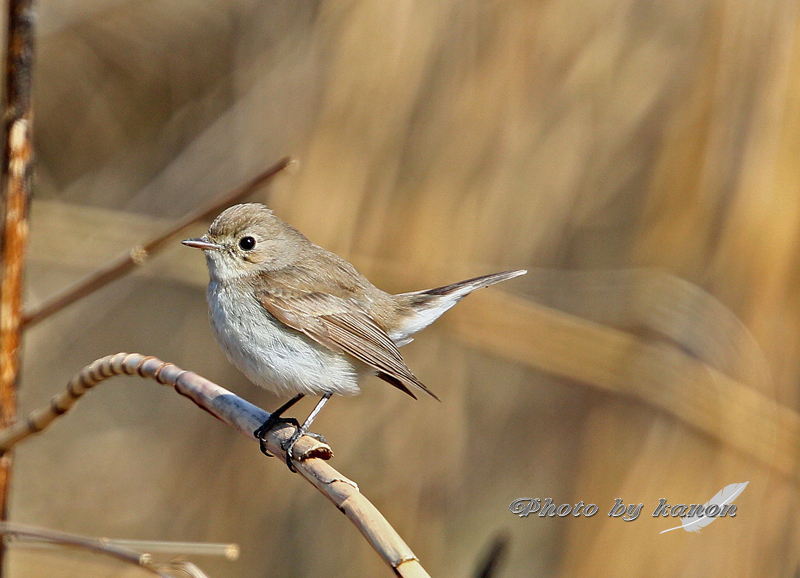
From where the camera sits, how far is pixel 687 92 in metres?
3.09

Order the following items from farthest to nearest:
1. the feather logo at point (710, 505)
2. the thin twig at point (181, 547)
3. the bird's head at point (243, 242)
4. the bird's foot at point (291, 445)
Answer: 1. the feather logo at point (710, 505)
2. the bird's head at point (243, 242)
3. the bird's foot at point (291, 445)
4. the thin twig at point (181, 547)

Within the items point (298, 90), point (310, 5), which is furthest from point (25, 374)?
point (310, 5)

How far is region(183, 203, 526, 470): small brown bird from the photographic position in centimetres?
223

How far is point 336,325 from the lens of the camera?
2.33m

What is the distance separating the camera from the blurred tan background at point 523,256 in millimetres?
2828

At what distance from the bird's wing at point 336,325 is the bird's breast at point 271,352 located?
0.16 feet

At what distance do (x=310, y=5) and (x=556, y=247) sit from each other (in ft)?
5.12

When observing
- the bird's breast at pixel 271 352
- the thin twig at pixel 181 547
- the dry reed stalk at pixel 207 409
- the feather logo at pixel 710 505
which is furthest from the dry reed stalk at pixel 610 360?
the thin twig at pixel 181 547

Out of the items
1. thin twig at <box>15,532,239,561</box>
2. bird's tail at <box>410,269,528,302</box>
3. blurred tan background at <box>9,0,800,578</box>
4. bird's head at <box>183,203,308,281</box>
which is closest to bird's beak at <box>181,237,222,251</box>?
bird's head at <box>183,203,308,281</box>

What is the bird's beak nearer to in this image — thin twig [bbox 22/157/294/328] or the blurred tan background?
thin twig [bbox 22/157/294/328]

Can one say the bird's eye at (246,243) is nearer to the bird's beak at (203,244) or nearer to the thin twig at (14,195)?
the bird's beak at (203,244)

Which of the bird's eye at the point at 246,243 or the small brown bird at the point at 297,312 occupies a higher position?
the bird's eye at the point at 246,243

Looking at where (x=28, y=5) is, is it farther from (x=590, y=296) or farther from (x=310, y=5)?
(x=590, y=296)

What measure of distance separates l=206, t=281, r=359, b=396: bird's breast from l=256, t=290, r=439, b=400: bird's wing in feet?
0.16
